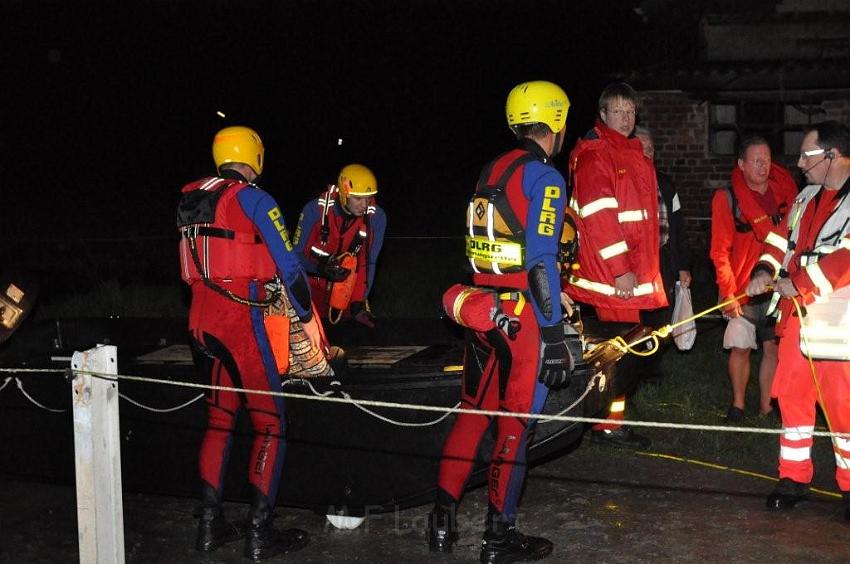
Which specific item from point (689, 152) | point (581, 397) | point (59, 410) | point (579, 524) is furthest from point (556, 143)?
point (689, 152)

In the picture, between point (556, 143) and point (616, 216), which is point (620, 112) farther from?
point (556, 143)

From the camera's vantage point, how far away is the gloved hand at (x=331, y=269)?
7.84 m

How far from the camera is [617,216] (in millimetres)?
6141

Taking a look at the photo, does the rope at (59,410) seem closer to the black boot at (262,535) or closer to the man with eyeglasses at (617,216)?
the black boot at (262,535)

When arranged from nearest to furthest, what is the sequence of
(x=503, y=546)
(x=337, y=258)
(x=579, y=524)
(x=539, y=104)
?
(x=539, y=104) < (x=503, y=546) < (x=579, y=524) < (x=337, y=258)

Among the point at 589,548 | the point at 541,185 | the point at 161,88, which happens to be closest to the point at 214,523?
the point at 589,548

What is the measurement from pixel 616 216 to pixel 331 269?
2.48 metres

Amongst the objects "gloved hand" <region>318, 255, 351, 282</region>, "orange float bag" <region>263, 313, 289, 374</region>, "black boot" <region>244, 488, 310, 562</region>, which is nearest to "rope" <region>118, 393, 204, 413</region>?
"orange float bag" <region>263, 313, 289, 374</region>

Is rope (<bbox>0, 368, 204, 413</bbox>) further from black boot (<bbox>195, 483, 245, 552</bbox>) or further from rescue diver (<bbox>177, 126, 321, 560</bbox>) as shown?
black boot (<bbox>195, 483, 245, 552</bbox>)

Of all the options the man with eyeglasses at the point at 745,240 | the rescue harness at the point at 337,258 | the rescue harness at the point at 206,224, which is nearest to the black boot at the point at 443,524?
the rescue harness at the point at 206,224

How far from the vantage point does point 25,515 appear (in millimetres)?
6012

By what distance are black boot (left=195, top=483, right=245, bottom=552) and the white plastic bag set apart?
10.9ft

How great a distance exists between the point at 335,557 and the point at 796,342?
2.59 meters

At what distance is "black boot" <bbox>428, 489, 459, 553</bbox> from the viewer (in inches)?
201
